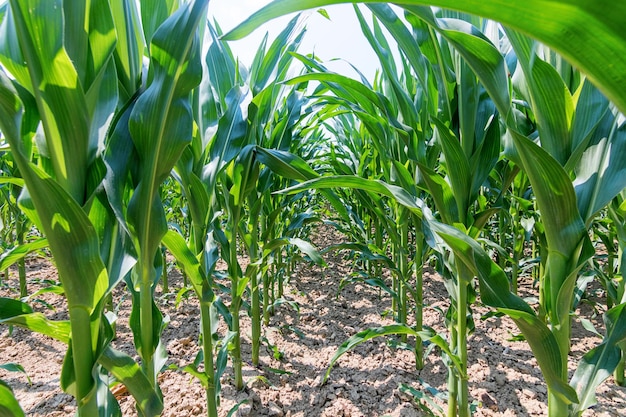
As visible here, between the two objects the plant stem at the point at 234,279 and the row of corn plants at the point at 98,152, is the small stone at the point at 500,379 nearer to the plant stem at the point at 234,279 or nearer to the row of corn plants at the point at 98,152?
the plant stem at the point at 234,279

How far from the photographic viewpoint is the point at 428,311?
244cm

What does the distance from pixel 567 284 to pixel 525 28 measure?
597 mm

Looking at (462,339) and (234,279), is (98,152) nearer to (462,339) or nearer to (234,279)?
(234,279)

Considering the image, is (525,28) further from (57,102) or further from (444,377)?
(444,377)

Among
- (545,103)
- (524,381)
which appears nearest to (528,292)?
(524,381)

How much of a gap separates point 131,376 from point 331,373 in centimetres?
133

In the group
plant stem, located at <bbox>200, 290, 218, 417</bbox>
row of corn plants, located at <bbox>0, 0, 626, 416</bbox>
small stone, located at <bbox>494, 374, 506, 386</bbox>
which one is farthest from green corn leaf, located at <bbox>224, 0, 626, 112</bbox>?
small stone, located at <bbox>494, 374, 506, 386</bbox>

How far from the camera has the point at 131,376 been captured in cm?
64

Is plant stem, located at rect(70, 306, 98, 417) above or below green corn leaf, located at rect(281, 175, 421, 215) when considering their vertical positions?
below

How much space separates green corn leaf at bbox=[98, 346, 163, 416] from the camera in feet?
2.04

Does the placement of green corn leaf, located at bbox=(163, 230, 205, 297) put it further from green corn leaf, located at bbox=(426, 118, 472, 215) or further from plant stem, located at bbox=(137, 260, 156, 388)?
green corn leaf, located at bbox=(426, 118, 472, 215)

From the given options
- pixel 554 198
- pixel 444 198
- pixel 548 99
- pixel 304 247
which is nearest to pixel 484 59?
pixel 548 99

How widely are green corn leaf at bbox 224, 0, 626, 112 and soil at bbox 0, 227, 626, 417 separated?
113 centimetres

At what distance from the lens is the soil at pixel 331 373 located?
4.83 feet
